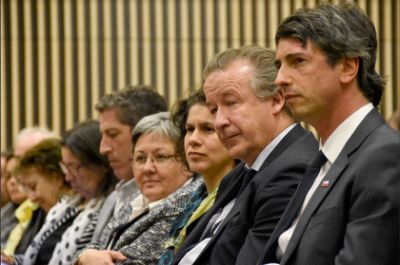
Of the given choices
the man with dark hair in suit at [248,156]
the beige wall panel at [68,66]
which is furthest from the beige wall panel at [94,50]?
the man with dark hair in suit at [248,156]

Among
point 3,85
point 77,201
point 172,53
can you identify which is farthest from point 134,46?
point 77,201

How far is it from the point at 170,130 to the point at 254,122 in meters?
1.35

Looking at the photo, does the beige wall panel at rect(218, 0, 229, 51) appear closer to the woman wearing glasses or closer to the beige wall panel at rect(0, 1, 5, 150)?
the beige wall panel at rect(0, 1, 5, 150)

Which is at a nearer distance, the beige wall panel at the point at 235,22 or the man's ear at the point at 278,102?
the man's ear at the point at 278,102

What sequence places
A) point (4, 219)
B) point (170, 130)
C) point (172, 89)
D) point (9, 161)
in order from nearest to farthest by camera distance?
point (170, 130) < point (4, 219) < point (9, 161) < point (172, 89)

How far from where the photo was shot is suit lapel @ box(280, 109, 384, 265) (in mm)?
2816

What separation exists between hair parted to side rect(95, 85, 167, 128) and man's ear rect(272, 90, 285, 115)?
2.01 metres

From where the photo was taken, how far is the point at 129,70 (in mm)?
9602

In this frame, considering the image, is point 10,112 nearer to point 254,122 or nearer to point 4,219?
point 4,219

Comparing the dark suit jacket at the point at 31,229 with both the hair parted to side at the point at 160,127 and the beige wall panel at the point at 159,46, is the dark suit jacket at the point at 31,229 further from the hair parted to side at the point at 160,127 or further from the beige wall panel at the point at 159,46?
the beige wall panel at the point at 159,46

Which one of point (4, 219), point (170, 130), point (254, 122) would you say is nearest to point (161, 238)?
point (170, 130)

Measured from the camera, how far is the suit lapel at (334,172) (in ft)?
9.24

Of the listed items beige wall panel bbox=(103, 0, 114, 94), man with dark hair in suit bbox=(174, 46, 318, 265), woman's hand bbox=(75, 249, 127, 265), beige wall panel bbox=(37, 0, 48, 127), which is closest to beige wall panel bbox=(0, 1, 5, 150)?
beige wall panel bbox=(37, 0, 48, 127)

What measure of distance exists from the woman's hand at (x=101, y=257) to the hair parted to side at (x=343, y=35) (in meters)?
1.74
